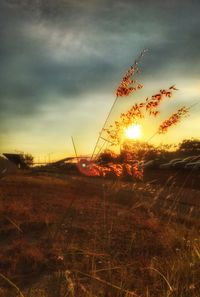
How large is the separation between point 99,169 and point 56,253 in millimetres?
2309

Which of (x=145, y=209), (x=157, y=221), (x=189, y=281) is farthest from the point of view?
(x=145, y=209)

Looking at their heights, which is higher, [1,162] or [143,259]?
[1,162]

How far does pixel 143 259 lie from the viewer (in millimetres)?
7582

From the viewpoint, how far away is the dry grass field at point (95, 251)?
528 cm

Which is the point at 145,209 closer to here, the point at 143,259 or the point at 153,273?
the point at 143,259

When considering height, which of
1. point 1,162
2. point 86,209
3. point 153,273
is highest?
point 1,162

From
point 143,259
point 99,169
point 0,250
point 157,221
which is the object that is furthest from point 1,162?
point 99,169

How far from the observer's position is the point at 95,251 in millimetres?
5508

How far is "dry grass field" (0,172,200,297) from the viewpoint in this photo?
5.28m

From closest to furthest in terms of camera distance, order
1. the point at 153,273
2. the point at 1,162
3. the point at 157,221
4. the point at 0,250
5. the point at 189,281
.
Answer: the point at 189,281, the point at 153,273, the point at 0,250, the point at 157,221, the point at 1,162

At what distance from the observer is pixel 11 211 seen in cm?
1153

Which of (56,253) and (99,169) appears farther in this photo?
(56,253)

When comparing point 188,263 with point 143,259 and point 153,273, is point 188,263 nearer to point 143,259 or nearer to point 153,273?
point 153,273

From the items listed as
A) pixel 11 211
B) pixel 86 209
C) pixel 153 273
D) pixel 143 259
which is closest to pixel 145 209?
pixel 86 209
